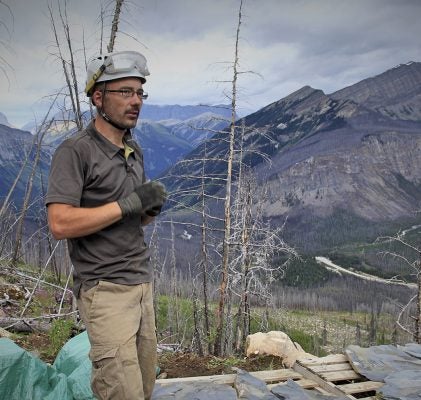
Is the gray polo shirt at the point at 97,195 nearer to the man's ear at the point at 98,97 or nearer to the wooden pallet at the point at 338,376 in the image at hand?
the man's ear at the point at 98,97

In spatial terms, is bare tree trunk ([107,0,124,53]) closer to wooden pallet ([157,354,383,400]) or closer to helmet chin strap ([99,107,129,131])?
helmet chin strap ([99,107,129,131])

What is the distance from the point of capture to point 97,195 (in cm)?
244

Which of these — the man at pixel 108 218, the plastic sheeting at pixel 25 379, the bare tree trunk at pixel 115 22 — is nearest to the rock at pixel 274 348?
the plastic sheeting at pixel 25 379

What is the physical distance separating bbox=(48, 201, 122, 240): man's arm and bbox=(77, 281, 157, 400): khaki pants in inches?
13.8

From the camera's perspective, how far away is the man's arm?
2254mm

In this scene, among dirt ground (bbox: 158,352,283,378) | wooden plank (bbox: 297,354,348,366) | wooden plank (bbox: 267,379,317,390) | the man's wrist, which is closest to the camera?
the man's wrist

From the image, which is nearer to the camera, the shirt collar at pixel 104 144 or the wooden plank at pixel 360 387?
the shirt collar at pixel 104 144

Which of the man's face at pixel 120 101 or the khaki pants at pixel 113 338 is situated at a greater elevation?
the man's face at pixel 120 101

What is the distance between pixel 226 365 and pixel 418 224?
185695 millimetres

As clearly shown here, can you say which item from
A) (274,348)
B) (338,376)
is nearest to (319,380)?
(338,376)

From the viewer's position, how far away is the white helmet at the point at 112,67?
2.51m

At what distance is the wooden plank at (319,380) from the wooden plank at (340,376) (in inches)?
3.2

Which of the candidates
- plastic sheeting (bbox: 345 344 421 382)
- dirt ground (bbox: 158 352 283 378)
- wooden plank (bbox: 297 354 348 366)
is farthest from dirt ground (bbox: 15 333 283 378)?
plastic sheeting (bbox: 345 344 421 382)

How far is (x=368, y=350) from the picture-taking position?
5.50 m
